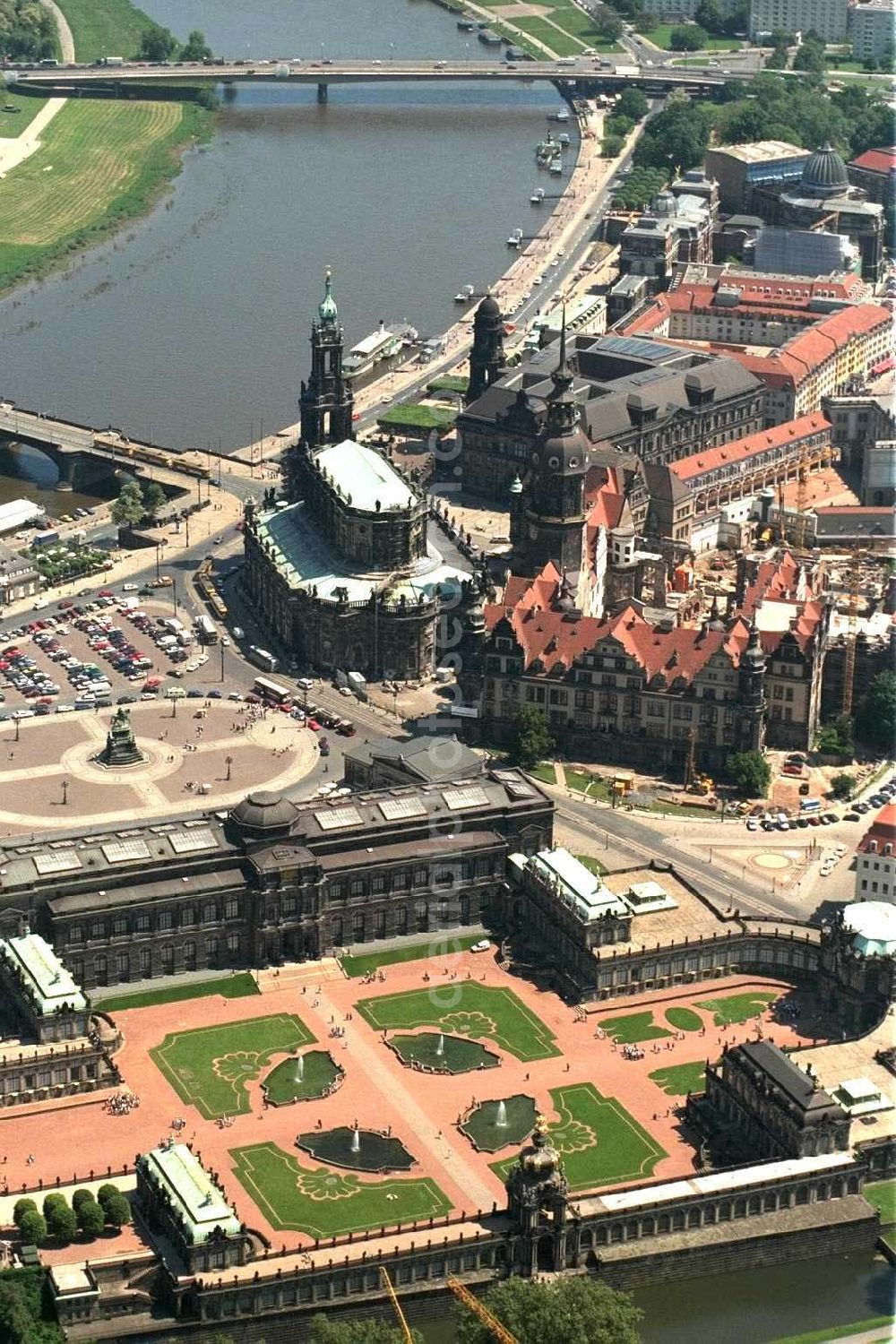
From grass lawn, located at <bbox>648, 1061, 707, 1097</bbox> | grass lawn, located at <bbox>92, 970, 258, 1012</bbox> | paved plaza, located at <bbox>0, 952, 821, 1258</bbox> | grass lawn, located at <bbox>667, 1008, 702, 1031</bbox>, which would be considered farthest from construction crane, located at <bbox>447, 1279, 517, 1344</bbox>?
grass lawn, located at <bbox>92, 970, 258, 1012</bbox>

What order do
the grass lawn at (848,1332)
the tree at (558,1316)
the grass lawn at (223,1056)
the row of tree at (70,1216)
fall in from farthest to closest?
the grass lawn at (223,1056)
the row of tree at (70,1216)
the grass lawn at (848,1332)
the tree at (558,1316)

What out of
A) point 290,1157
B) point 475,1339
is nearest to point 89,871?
point 290,1157

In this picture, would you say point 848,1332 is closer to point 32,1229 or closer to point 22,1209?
point 32,1229

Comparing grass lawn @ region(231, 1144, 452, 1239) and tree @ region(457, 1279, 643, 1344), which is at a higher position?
tree @ region(457, 1279, 643, 1344)

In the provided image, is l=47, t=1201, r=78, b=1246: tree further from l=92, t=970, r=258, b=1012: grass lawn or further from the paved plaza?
l=92, t=970, r=258, b=1012: grass lawn

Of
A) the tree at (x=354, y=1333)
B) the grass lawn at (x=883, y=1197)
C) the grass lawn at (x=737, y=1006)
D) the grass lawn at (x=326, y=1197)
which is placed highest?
the grass lawn at (x=737, y=1006)

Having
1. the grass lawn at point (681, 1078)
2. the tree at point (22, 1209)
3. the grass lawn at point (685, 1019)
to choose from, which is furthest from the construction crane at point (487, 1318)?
the grass lawn at point (685, 1019)

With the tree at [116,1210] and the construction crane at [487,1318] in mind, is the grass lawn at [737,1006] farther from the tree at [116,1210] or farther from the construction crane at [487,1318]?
the tree at [116,1210]
